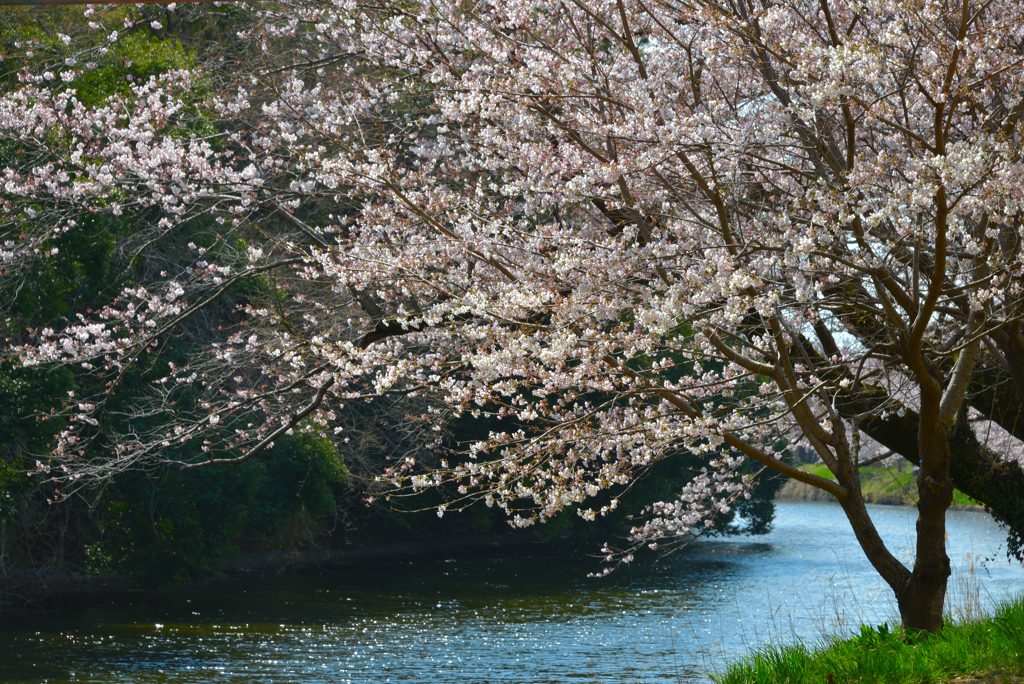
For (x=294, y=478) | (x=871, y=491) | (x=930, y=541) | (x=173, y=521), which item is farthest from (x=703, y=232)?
(x=871, y=491)

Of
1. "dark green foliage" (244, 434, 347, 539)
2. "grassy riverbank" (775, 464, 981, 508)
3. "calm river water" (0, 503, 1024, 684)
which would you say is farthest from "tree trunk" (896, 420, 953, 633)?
"grassy riverbank" (775, 464, 981, 508)

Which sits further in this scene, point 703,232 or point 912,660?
point 703,232

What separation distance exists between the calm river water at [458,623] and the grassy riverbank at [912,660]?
2830 mm

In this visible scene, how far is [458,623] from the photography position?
14445 millimetres

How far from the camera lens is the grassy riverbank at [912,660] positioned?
4.96 m

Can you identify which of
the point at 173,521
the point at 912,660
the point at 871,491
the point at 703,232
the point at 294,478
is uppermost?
the point at 703,232

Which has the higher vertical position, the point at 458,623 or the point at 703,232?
the point at 703,232

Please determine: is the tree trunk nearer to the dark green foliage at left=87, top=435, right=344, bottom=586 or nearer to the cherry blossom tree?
the cherry blossom tree

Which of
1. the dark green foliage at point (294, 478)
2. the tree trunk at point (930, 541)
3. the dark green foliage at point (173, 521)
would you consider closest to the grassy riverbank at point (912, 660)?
the tree trunk at point (930, 541)

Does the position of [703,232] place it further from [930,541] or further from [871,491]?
[871,491]

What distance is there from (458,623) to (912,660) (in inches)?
403

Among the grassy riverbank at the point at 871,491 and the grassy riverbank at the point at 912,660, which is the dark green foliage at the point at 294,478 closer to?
the grassy riverbank at the point at 912,660

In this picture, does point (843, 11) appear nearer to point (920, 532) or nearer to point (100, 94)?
point (920, 532)

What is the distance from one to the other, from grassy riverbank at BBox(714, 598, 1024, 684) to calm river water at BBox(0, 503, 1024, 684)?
9.29 feet
